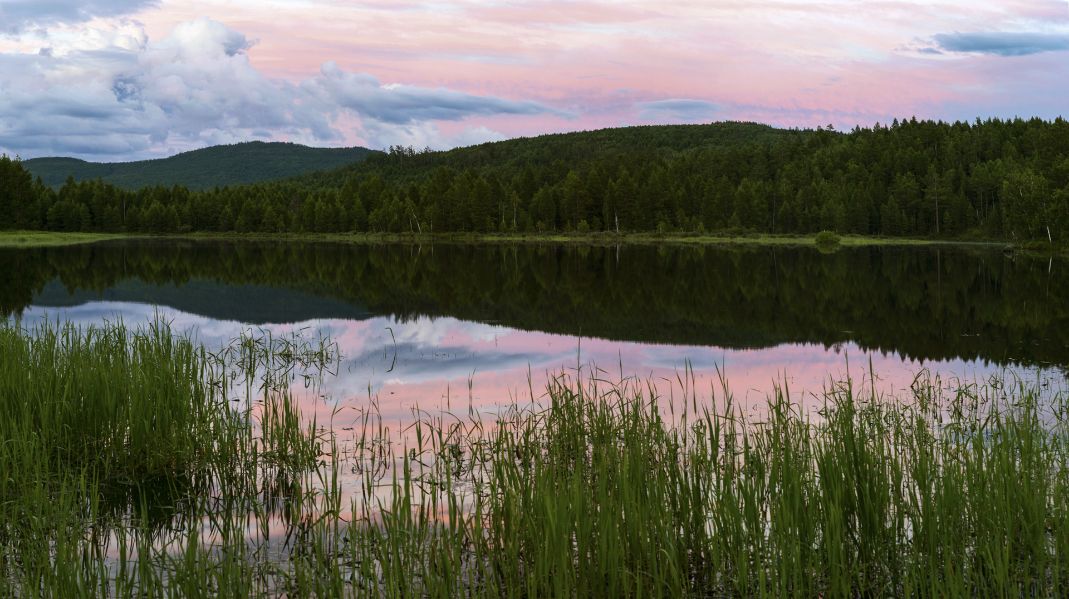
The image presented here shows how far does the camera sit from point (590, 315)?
33.6 meters

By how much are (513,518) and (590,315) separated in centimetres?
2674

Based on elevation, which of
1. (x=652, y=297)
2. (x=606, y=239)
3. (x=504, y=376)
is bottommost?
(x=504, y=376)

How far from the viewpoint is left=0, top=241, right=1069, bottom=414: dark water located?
20.8 meters

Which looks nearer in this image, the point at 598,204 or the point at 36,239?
the point at 36,239

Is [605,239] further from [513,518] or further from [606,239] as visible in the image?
[513,518]

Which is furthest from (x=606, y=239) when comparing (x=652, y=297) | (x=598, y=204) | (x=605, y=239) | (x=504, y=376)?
(x=504, y=376)

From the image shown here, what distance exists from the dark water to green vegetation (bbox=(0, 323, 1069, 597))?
4.27 m

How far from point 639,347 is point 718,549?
60.3ft

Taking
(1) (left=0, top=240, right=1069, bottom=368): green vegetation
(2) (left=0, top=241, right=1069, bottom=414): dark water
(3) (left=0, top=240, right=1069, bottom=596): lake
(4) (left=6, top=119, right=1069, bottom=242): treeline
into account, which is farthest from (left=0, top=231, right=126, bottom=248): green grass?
(3) (left=0, top=240, right=1069, bottom=596): lake

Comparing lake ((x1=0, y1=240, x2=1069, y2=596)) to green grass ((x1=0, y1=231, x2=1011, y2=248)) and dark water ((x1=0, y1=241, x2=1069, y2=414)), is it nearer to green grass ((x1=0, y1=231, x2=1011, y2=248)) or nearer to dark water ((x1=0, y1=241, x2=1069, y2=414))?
dark water ((x1=0, y1=241, x2=1069, y2=414))

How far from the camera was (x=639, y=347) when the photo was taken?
25.2 meters

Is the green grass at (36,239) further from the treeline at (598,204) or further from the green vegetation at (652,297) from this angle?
the green vegetation at (652,297)

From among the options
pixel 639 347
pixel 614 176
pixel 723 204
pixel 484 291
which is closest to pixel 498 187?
pixel 614 176

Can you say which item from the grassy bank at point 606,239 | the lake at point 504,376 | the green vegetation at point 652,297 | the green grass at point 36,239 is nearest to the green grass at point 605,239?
the grassy bank at point 606,239
